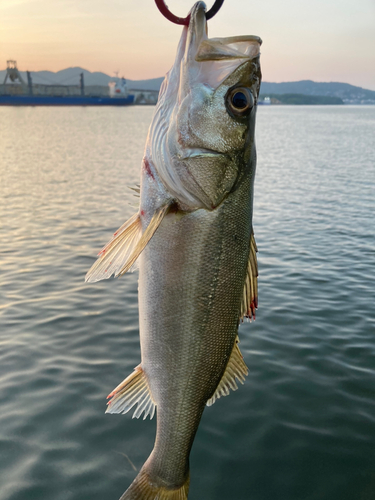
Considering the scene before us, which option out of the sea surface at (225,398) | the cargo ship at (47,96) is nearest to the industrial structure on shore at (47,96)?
the cargo ship at (47,96)

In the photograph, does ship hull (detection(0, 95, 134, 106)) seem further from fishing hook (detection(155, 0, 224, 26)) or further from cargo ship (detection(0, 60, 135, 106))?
fishing hook (detection(155, 0, 224, 26))

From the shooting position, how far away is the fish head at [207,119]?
2922mm

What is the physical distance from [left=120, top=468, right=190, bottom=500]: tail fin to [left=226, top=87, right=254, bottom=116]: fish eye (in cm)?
269

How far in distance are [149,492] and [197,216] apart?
207cm

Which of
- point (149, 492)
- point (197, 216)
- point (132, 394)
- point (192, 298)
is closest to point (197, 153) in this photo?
point (197, 216)

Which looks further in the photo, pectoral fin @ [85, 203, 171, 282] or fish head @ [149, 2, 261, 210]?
pectoral fin @ [85, 203, 171, 282]

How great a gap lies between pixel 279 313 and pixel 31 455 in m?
5.72

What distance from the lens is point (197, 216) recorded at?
9.80 ft

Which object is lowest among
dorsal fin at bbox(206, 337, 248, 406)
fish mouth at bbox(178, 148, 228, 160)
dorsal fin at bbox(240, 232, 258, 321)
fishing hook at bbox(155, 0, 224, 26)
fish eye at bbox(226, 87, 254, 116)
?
dorsal fin at bbox(206, 337, 248, 406)

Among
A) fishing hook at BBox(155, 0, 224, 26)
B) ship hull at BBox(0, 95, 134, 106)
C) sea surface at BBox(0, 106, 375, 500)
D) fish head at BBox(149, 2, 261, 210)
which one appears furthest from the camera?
ship hull at BBox(0, 95, 134, 106)

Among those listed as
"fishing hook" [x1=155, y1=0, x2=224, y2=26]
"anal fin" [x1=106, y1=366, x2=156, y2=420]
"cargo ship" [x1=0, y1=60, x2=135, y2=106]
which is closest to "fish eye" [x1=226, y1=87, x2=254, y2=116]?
"fishing hook" [x1=155, y1=0, x2=224, y2=26]

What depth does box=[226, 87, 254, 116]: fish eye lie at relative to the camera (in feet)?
9.68

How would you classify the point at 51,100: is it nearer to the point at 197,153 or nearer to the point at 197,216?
the point at 197,153

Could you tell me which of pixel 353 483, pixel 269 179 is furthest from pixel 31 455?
pixel 269 179
